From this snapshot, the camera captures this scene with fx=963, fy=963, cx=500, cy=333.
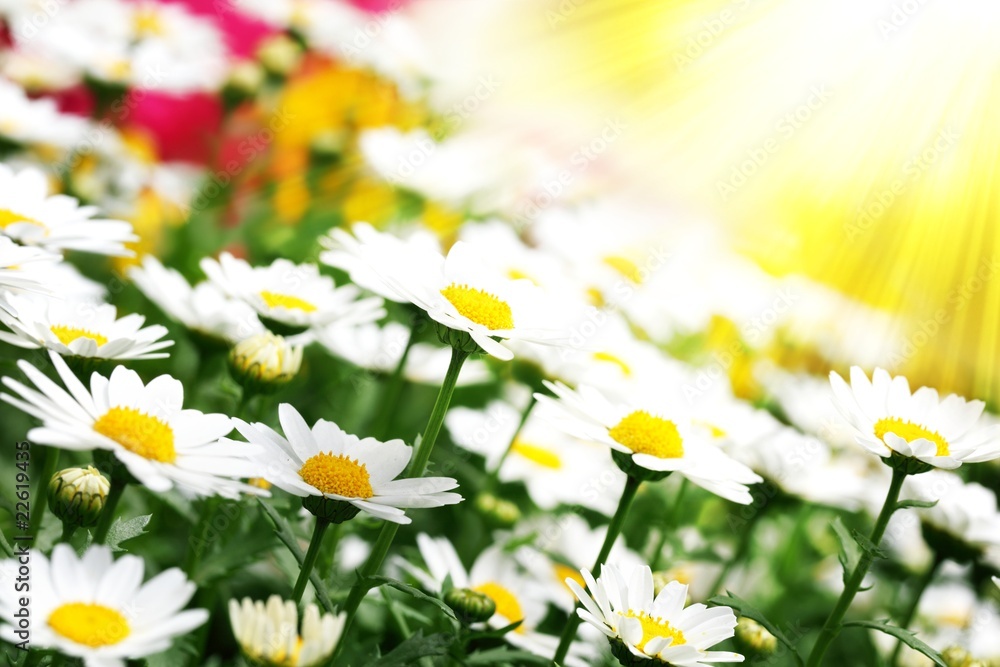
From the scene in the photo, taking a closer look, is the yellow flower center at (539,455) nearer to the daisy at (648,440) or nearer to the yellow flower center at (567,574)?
the yellow flower center at (567,574)

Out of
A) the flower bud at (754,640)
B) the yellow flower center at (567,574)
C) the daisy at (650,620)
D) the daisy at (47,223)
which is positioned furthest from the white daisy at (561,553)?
the daisy at (47,223)

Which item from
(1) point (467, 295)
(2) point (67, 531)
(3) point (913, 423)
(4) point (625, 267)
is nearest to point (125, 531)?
(2) point (67, 531)

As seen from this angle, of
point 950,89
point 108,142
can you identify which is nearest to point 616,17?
point 950,89

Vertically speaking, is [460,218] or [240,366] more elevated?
[460,218]

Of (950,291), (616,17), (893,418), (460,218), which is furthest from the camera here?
(616,17)

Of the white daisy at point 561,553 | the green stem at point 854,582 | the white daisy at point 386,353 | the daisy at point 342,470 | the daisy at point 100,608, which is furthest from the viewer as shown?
the white daisy at point 386,353

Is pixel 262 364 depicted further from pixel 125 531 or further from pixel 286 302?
pixel 125 531

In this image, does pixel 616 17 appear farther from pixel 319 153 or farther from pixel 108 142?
pixel 108 142

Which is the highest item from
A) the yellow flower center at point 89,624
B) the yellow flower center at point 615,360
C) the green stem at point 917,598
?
the yellow flower center at point 615,360
